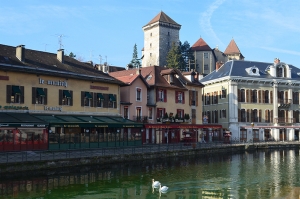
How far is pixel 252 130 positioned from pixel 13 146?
41616 millimetres

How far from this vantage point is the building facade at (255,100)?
214 feet

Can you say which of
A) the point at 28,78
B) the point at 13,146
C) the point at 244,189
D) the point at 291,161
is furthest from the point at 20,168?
the point at 291,161

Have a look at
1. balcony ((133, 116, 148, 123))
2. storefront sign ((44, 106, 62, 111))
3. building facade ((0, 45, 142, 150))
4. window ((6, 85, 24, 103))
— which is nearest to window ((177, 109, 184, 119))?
balcony ((133, 116, 148, 123))

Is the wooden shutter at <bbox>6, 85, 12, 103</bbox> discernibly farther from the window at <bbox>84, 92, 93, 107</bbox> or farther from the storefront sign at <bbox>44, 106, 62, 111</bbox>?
the window at <bbox>84, 92, 93, 107</bbox>

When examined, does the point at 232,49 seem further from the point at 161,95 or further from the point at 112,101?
the point at 112,101

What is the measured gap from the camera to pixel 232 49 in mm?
122875

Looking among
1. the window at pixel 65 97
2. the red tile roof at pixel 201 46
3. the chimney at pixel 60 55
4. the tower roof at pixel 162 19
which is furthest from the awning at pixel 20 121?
the red tile roof at pixel 201 46

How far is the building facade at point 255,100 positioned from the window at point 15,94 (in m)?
36.7

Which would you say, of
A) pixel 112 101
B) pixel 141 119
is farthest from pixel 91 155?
pixel 141 119

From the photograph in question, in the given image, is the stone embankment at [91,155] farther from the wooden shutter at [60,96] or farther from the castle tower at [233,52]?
the castle tower at [233,52]

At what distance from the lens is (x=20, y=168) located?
96.9 feet

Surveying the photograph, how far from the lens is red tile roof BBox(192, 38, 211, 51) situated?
381ft

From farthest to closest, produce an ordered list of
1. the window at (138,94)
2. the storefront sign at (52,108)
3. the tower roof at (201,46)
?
1. the tower roof at (201,46)
2. the window at (138,94)
3. the storefront sign at (52,108)

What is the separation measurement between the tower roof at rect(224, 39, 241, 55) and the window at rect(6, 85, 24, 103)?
92.1 metres
